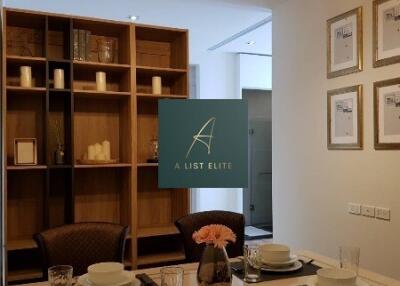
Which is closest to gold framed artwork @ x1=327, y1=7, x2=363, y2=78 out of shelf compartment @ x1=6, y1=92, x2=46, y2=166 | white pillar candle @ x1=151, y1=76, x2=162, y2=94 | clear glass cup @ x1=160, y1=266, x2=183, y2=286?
white pillar candle @ x1=151, y1=76, x2=162, y2=94

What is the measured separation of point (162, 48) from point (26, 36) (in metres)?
1.09

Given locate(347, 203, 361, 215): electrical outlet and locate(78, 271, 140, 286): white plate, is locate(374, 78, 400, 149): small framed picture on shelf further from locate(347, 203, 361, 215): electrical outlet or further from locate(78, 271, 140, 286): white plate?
locate(78, 271, 140, 286): white plate

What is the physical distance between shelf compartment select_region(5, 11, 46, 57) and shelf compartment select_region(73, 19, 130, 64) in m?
0.27

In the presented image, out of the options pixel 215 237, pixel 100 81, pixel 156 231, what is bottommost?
pixel 156 231

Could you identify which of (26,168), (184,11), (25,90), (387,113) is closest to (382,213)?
(387,113)

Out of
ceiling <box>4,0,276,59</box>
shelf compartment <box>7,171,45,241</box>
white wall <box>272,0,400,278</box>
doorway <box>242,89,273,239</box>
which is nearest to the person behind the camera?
white wall <box>272,0,400,278</box>

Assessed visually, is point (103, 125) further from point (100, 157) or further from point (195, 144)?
point (195, 144)

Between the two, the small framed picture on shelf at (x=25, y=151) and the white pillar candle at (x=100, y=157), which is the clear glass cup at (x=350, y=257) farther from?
the small framed picture on shelf at (x=25, y=151)

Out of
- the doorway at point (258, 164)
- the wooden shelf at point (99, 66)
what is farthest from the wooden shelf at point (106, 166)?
the doorway at point (258, 164)

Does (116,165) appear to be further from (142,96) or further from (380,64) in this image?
(380,64)

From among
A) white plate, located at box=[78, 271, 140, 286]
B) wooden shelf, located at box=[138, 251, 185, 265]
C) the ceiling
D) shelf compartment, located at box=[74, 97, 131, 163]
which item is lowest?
wooden shelf, located at box=[138, 251, 185, 265]

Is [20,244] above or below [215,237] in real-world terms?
below

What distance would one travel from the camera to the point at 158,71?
3.22 m

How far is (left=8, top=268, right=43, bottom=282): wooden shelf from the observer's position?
8.85ft
